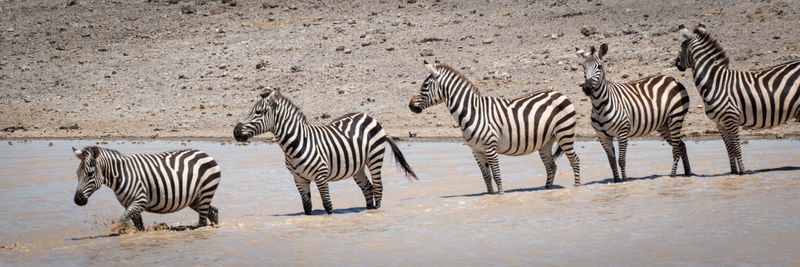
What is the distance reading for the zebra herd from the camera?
9.42 meters

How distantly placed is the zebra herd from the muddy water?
367 mm

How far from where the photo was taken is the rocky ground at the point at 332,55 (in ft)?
71.1

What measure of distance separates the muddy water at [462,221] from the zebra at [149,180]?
0.92ft

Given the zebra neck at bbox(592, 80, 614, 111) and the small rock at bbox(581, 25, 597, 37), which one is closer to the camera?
the zebra neck at bbox(592, 80, 614, 111)

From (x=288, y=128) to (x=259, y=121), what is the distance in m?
0.29

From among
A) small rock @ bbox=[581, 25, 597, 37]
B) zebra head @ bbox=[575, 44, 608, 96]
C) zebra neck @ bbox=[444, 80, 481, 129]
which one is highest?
small rock @ bbox=[581, 25, 597, 37]

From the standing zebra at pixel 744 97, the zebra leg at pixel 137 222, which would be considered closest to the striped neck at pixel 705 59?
the standing zebra at pixel 744 97

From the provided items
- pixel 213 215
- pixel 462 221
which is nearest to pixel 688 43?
pixel 462 221

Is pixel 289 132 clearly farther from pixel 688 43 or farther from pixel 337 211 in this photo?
pixel 688 43

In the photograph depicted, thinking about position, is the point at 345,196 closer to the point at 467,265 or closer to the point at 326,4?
the point at 467,265

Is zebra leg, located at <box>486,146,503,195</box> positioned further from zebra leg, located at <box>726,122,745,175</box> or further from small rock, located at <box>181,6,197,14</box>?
small rock, located at <box>181,6,197,14</box>

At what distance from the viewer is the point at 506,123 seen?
10.8m

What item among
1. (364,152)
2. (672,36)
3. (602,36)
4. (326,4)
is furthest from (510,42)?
(364,152)

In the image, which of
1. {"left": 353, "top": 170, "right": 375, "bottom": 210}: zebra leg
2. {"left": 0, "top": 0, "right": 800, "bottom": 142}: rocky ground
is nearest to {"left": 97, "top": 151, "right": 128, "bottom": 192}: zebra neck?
{"left": 353, "top": 170, "right": 375, "bottom": 210}: zebra leg
